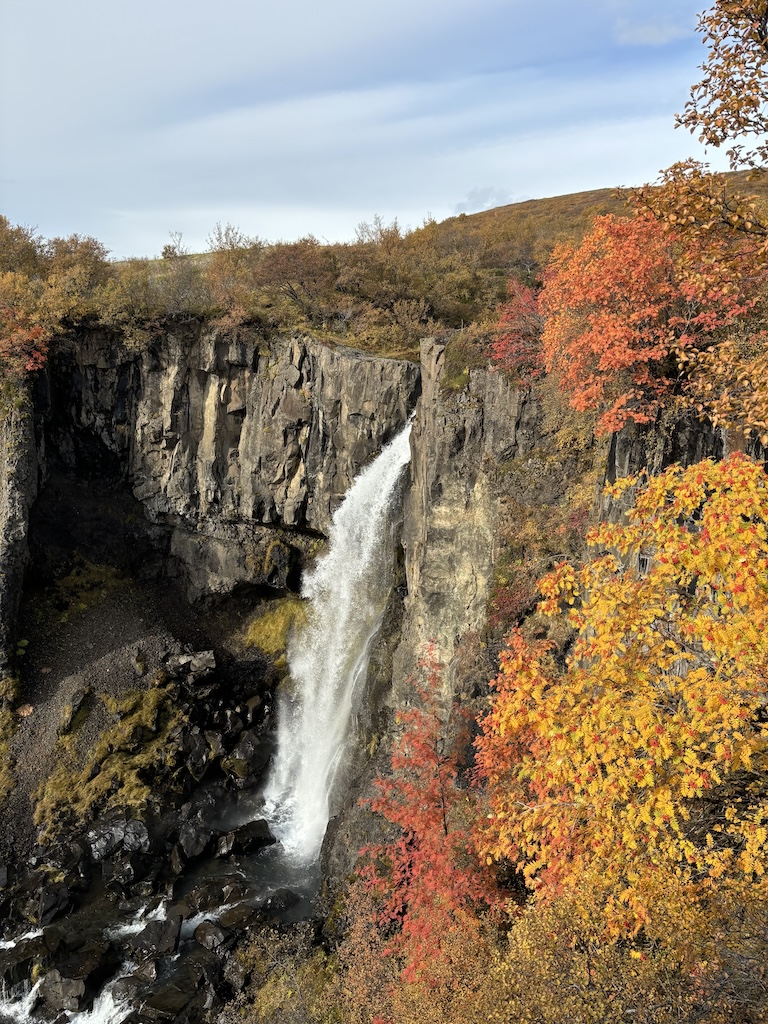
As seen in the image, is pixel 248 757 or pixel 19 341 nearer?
pixel 248 757

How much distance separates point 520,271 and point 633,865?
1479 inches

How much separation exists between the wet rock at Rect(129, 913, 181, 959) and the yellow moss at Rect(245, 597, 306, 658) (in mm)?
13007

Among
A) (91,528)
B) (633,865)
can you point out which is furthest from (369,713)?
(91,528)

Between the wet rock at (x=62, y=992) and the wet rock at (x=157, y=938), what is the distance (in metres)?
1.85

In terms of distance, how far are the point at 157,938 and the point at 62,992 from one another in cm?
277

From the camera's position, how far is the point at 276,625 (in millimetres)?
32531

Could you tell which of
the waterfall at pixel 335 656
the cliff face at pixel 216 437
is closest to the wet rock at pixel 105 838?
the waterfall at pixel 335 656

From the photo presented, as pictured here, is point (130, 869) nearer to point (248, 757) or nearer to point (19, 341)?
point (248, 757)

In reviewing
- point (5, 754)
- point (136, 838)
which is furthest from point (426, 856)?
point (5, 754)

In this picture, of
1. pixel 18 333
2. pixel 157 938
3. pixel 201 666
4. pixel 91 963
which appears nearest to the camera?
pixel 91 963

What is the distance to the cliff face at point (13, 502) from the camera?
2855 cm

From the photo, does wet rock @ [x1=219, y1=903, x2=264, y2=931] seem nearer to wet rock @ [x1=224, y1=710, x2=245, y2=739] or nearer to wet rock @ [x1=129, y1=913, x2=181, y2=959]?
wet rock @ [x1=129, y1=913, x2=181, y2=959]

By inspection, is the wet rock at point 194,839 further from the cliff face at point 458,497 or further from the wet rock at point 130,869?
the cliff face at point 458,497

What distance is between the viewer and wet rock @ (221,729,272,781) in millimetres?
27047
